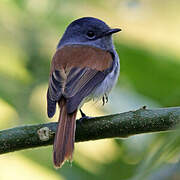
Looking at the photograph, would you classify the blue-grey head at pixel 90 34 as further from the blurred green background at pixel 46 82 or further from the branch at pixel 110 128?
the branch at pixel 110 128

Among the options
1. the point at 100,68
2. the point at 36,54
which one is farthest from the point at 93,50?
the point at 36,54

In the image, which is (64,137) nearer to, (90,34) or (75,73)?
(75,73)

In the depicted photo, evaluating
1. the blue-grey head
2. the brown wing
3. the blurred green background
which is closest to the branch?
the blurred green background

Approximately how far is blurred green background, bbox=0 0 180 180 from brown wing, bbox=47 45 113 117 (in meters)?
0.14

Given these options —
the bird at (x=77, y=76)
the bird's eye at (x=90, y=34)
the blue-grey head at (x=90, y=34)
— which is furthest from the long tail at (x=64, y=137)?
the bird's eye at (x=90, y=34)

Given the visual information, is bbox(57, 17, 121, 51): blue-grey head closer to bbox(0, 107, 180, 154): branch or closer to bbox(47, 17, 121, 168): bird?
bbox(47, 17, 121, 168): bird

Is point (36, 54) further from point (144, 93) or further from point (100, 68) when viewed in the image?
point (144, 93)

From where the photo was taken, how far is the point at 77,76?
3043 millimetres

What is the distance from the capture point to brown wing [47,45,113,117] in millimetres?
2814

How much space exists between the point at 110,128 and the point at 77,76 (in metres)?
0.97

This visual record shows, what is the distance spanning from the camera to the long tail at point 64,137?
2.02 meters

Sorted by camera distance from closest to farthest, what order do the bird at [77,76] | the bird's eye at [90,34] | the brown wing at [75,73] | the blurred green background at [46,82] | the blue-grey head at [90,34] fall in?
the blurred green background at [46,82] → the bird at [77,76] → the brown wing at [75,73] → the blue-grey head at [90,34] → the bird's eye at [90,34]

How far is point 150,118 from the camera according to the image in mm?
2070

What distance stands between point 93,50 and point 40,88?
1.20 metres
